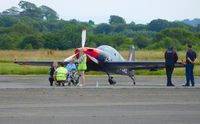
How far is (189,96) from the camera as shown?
23.9 m

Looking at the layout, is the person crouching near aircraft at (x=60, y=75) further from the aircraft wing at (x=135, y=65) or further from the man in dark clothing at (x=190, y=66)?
the aircraft wing at (x=135, y=65)

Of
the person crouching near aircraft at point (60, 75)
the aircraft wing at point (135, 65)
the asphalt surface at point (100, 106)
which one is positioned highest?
the aircraft wing at point (135, 65)

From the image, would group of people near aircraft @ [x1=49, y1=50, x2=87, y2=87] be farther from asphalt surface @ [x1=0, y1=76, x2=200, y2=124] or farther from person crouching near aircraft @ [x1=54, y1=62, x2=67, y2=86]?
asphalt surface @ [x1=0, y1=76, x2=200, y2=124]

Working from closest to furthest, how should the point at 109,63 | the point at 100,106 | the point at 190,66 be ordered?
the point at 100,106, the point at 190,66, the point at 109,63

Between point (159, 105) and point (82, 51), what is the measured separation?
13462mm

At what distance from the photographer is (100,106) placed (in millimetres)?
20031

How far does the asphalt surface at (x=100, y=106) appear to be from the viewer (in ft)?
54.8

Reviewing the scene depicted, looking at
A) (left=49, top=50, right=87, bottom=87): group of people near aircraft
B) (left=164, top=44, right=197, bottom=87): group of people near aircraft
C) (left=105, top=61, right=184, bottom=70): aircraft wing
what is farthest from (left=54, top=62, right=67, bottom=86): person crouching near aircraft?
(left=105, top=61, right=184, bottom=70): aircraft wing

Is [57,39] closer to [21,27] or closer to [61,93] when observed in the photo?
[21,27]

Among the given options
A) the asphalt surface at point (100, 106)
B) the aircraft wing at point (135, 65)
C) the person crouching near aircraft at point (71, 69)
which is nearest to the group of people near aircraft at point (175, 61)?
the asphalt surface at point (100, 106)

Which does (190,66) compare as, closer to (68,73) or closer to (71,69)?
(68,73)

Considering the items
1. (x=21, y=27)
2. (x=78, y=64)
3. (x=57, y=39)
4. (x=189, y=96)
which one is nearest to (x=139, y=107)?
(x=189, y=96)

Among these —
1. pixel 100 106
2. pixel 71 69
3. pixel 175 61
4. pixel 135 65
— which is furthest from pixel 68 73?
pixel 100 106

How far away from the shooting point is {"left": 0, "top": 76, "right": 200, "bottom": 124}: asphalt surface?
658 inches
